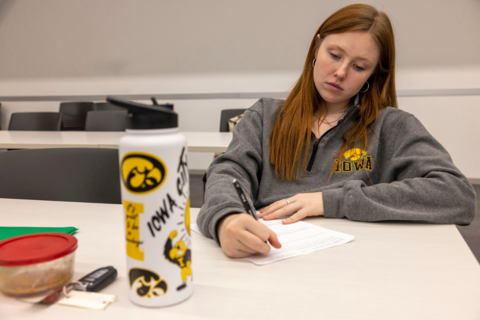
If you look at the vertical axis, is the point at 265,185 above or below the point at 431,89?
below

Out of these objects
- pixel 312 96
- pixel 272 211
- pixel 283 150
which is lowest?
pixel 272 211

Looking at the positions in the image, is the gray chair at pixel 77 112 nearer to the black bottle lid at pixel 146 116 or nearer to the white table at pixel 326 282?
the white table at pixel 326 282

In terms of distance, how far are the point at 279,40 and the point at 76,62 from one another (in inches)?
100

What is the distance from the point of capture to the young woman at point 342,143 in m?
0.85

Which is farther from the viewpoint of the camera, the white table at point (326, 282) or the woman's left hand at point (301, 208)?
the woman's left hand at point (301, 208)

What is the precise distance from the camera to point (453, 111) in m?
3.66

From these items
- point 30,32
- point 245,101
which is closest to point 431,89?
point 245,101

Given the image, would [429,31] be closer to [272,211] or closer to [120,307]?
[272,211]

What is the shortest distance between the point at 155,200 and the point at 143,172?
35 millimetres

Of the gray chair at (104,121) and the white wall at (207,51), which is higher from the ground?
the white wall at (207,51)

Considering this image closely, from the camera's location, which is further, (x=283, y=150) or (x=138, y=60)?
(x=138, y=60)

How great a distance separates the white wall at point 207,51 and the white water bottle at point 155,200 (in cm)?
366

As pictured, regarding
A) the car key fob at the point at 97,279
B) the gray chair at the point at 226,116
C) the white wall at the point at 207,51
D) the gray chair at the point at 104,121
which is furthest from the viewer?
the white wall at the point at 207,51

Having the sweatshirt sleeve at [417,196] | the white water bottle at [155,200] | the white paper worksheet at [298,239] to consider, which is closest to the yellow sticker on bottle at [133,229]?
the white water bottle at [155,200]
